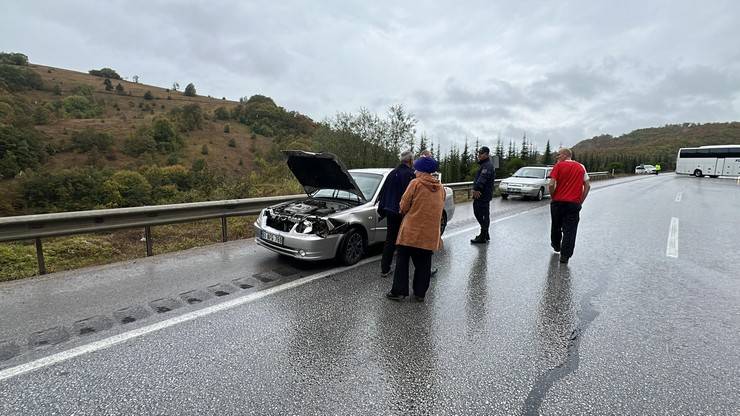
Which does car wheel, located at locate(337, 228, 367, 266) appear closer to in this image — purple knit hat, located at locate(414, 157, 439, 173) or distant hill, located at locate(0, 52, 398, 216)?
purple knit hat, located at locate(414, 157, 439, 173)

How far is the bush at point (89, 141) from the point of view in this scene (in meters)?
55.0

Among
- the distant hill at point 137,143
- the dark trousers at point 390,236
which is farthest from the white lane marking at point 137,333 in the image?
the distant hill at point 137,143

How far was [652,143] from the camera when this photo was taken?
137 meters

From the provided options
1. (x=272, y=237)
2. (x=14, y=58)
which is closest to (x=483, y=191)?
(x=272, y=237)

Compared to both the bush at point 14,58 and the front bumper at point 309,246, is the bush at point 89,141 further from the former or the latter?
the front bumper at point 309,246

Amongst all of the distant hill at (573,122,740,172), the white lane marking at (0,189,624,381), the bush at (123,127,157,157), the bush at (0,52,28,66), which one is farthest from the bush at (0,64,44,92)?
the distant hill at (573,122,740,172)

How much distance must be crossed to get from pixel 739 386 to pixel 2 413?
4994mm

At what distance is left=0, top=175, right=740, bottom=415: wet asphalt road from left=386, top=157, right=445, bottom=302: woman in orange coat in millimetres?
307

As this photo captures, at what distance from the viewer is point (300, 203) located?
20.1 ft

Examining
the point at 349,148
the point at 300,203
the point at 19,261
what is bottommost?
the point at 19,261

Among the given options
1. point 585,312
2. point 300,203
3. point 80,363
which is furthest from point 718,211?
point 80,363

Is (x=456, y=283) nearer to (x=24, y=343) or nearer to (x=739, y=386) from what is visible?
(x=739, y=386)

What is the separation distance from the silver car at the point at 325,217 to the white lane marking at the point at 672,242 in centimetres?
530

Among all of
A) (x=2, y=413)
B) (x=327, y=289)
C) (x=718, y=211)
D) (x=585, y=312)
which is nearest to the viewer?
(x=2, y=413)
